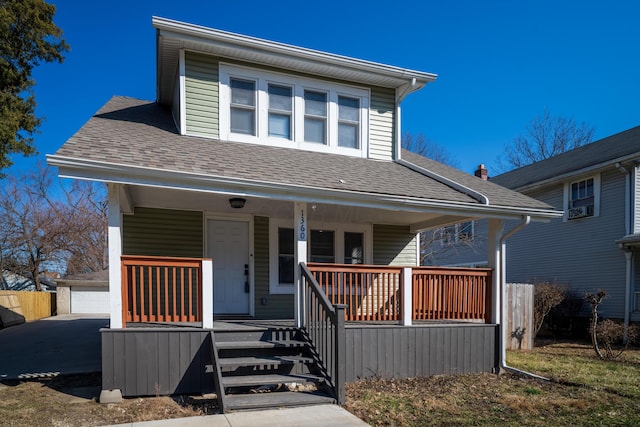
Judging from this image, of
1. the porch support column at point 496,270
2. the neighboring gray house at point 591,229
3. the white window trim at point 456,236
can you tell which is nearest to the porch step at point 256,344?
the porch support column at point 496,270

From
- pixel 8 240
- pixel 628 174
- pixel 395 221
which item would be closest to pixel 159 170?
pixel 395 221

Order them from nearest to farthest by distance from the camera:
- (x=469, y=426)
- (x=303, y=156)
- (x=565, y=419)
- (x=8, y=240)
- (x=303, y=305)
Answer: (x=469, y=426), (x=565, y=419), (x=303, y=305), (x=303, y=156), (x=8, y=240)

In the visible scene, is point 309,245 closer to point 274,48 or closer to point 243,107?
point 243,107

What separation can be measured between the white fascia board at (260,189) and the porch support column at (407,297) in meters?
1.06

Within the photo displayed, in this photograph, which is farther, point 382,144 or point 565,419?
point 382,144

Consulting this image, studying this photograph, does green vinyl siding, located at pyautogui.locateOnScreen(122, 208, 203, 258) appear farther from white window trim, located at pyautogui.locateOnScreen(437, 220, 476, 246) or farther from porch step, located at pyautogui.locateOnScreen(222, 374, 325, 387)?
white window trim, located at pyautogui.locateOnScreen(437, 220, 476, 246)

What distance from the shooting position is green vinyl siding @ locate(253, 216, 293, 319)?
27.1ft

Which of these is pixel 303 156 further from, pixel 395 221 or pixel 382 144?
pixel 395 221

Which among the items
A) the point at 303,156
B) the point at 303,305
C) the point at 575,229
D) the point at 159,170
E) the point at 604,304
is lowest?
the point at 604,304

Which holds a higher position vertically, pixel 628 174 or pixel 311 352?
pixel 628 174

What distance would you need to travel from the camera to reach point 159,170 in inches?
214

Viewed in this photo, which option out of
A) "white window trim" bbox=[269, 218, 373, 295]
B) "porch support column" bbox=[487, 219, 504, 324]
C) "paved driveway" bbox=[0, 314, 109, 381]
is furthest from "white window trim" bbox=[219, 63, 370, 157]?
"paved driveway" bbox=[0, 314, 109, 381]

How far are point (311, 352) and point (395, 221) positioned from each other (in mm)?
4082

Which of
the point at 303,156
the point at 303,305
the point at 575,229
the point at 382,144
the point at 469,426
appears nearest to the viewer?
the point at 469,426
